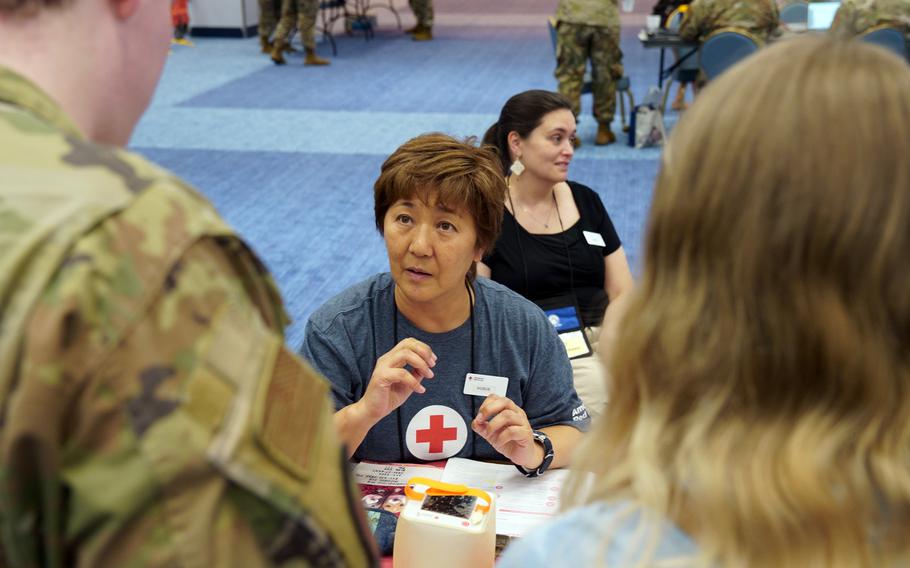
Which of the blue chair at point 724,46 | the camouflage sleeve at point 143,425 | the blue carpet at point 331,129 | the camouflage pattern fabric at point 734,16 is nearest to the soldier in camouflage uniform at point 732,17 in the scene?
the camouflage pattern fabric at point 734,16

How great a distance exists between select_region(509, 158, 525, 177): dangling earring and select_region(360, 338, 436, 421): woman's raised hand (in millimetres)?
1610

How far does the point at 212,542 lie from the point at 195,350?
123mm

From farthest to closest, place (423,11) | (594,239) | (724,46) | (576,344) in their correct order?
1. (423,11)
2. (724,46)
3. (594,239)
4. (576,344)

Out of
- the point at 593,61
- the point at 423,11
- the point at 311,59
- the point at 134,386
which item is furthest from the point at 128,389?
the point at 423,11

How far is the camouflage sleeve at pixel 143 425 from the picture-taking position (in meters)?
0.54

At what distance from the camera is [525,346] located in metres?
1.99

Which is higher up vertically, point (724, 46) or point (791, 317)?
point (791, 317)

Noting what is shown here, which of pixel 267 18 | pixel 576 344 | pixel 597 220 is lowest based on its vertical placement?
pixel 576 344

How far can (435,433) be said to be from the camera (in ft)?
6.21

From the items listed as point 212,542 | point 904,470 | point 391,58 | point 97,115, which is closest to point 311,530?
point 212,542

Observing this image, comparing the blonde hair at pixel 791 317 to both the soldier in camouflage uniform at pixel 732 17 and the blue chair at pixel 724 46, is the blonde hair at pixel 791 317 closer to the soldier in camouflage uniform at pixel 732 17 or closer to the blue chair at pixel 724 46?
the blue chair at pixel 724 46

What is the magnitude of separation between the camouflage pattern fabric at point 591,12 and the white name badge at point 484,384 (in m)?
5.27

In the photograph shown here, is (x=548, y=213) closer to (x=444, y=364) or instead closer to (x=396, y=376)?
(x=444, y=364)

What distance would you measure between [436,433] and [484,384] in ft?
0.49
